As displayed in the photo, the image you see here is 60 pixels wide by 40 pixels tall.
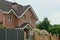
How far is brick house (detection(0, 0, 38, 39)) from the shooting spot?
4722cm

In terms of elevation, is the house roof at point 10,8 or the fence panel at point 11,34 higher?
the house roof at point 10,8

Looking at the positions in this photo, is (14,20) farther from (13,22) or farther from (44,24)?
(44,24)

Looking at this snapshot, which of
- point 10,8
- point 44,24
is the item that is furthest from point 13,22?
point 44,24

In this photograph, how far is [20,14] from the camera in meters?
49.5

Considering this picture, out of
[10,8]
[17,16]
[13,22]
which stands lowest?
[13,22]

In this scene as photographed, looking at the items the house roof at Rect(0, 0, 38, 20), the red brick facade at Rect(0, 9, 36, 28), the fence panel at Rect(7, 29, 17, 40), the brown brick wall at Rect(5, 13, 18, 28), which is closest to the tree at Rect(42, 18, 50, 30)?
the red brick facade at Rect(0, 9, 36, 28)

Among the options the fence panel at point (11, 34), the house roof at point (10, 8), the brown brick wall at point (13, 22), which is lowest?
the fence panel at point (11, 34)

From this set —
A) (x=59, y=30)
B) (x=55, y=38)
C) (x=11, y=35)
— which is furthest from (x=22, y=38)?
(x=59, y=30)

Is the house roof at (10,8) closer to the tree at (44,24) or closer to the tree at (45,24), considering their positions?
the tree at (44,24)

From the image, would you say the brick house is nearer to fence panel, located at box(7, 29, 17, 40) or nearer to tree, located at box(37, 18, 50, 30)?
tree, located at box(37, 18, 50, 30)

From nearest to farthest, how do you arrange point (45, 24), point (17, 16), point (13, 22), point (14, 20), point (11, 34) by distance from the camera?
point (11, 34)
point (17, 16)
point (13, 22)
point (14, 20)
point (45, 24)

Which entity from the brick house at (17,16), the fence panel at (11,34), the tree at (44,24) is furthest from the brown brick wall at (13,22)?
the fence panel at (11,34)

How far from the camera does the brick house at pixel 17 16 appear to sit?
4722cm

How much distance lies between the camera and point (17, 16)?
49094mm
